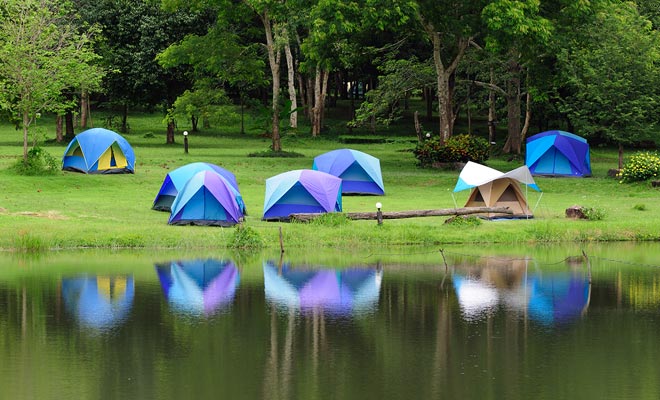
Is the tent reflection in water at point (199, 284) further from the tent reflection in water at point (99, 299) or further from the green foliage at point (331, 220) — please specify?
the green foliage at point (331, 220)

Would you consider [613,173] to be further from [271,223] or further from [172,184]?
[172,184]

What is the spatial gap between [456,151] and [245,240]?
66.5 ft

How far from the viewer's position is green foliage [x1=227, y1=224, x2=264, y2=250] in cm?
2914

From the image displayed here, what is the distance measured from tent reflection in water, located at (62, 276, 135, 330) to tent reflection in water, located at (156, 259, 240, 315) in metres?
0.90

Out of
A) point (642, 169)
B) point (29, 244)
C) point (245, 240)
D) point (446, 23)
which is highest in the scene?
point (446, 23)

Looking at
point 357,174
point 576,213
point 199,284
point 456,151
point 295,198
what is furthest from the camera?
point 456,151

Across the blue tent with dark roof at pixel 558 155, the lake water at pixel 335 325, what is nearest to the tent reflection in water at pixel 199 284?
the lake water at pixel 335 325

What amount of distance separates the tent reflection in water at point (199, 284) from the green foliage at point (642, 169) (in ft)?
67.1

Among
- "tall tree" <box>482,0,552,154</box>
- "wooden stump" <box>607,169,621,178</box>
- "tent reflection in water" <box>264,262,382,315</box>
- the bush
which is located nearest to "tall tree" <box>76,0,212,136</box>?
the bush

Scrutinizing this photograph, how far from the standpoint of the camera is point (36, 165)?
42.6 m

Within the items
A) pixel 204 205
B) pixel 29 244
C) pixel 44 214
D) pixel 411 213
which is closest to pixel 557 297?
pixel 411 213

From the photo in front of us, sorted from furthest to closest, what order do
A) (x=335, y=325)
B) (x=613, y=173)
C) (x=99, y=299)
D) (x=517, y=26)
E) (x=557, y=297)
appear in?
(x=613, y=173) < (x=517, y=26) < (x=557, y=297) < (x=99, y=299) < (x=335, y=325)

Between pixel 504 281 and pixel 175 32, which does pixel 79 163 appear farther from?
pixel 504 281

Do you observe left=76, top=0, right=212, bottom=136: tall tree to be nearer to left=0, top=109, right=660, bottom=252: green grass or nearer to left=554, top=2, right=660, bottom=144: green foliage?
left=0, top=109, right=660, bottom=252: green grass
